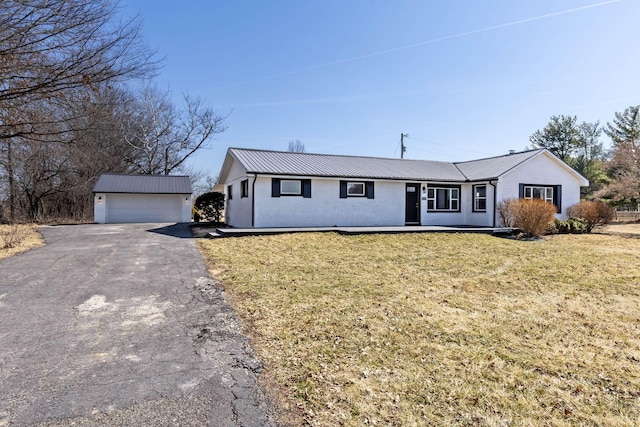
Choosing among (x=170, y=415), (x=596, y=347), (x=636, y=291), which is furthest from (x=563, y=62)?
(x=170, y=415)

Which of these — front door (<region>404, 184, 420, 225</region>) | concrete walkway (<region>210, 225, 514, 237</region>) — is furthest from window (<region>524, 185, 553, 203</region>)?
front door (<region>404, 184, 420, 225</region>)

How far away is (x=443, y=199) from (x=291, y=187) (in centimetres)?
806

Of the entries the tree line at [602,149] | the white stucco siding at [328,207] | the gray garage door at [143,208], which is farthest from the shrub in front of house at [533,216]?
the gray garage door at [143,208]

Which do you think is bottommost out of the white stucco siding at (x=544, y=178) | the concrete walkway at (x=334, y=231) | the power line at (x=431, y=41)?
the concrete walkway at (x=334, y=231)

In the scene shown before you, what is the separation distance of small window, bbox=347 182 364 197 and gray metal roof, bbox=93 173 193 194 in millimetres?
11965

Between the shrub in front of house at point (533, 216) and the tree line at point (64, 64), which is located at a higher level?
the tree line at point (64, 64)

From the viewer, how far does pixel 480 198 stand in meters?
17.9

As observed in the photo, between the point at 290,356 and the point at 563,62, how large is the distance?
13.6 m

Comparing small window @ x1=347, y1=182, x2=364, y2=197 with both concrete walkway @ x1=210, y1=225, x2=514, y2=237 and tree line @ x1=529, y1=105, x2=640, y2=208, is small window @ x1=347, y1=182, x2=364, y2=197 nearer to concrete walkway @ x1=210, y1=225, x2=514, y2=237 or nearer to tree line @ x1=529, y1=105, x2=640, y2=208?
concrete walkway @ x1=210, y1=225, x2=514, y2=237

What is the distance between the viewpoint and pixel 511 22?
11.9 meters

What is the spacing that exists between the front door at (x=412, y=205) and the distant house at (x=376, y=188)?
5 cm

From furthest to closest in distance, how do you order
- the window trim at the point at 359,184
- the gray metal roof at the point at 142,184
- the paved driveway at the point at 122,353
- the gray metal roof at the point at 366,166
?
the gray metal roof at the point at 142,184 < the window trim at the point at 359,184 < the gray metal roof at the point at 366,166 < the paved driveway at the point at 122,353

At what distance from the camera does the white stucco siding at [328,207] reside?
1441 cm

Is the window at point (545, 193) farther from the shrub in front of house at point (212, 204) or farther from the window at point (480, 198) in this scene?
the shrub in front of house at point (212, 204)
